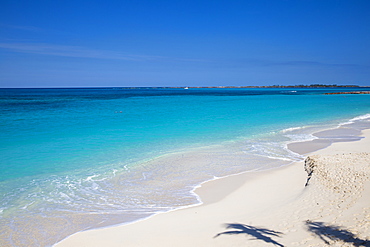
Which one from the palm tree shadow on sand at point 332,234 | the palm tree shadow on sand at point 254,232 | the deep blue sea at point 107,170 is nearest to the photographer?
the palm tree shadow on sand at point 332,234

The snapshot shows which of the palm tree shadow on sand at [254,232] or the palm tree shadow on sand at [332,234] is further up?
the palm tree shadow on sand at [332,234]

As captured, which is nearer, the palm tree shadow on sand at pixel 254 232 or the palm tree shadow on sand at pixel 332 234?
the palm tree shadow on sand at pixel 332 234

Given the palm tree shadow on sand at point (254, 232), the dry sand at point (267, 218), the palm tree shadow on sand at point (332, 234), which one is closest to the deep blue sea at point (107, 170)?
the dry sand at point (267, 218)

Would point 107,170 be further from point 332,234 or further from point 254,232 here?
point 332,234

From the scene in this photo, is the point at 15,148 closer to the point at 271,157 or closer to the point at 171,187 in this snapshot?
the point at 171,187

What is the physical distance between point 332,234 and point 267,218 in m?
1.37

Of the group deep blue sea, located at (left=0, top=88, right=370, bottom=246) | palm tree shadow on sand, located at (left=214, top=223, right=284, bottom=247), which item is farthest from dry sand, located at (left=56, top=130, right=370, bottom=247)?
deep blue sea, located at (left=0, top=88, right=370, bottom=246)

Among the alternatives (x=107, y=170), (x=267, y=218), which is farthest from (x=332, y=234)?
(x=107, y=170)

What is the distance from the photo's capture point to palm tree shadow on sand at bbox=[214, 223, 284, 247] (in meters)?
5.01

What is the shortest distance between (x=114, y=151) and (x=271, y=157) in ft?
25.2

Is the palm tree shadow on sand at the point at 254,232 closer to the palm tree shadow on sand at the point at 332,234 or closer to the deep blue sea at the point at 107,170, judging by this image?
the palm tree shadow on sand at the point at 332,234

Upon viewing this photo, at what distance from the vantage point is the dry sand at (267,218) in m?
5.02

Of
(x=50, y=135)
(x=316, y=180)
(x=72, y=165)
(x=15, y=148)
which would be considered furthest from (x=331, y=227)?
(x=50, y=135)

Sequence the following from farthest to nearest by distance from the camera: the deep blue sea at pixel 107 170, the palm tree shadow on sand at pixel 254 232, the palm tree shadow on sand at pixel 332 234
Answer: the deep blue sea at pixel 107 170 < the palm tree shadow on sand at pixel 254 232 < the palm tree shadow on sand at pixel 332 234
